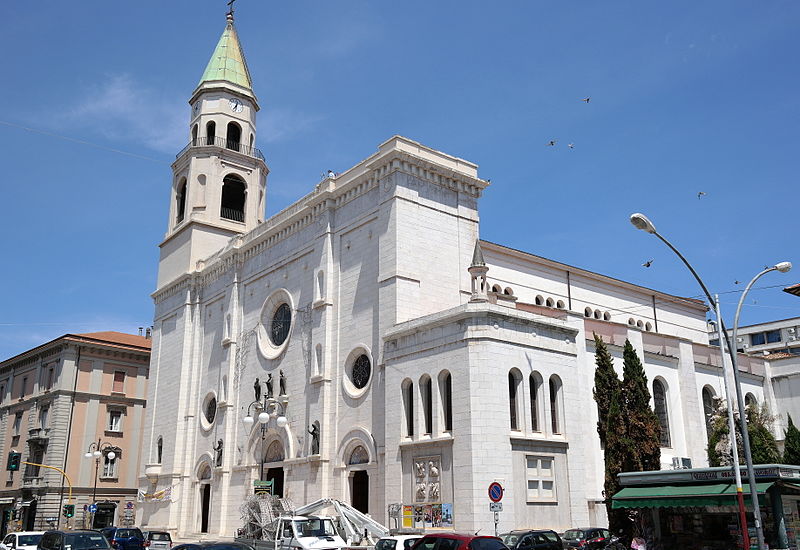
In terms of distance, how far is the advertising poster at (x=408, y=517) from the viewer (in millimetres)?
27609

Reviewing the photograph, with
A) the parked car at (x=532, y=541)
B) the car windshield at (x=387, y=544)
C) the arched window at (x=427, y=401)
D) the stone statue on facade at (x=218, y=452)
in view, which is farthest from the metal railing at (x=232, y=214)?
the car windshield at (x=387, y=544)

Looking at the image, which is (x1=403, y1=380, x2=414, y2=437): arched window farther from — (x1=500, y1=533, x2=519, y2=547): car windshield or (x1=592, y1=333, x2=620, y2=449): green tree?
(x1=500, y1=533, x2=519, y2=547): car windshield

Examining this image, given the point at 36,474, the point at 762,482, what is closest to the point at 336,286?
the point at 762,482

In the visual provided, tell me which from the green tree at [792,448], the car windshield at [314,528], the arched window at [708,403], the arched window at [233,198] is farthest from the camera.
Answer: the arched window at [233,198]

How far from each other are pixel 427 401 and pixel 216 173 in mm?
27514

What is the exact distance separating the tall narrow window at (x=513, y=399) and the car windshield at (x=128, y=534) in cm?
1562

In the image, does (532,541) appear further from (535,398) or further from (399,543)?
(535,398)

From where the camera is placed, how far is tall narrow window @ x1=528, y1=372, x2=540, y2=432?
2905cm

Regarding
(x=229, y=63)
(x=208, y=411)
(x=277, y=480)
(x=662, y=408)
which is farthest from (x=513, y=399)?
(x=229, y=63)

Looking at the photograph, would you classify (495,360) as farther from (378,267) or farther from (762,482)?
(762,482)

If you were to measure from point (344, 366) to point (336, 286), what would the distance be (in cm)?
409

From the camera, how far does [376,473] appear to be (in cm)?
3030

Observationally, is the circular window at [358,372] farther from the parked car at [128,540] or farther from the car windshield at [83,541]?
the car windshield at [83,541]

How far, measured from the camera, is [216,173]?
50.1 meters
